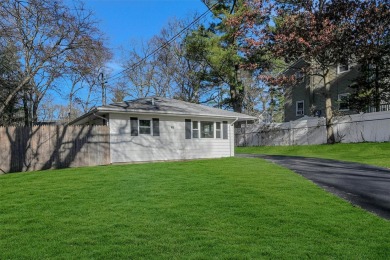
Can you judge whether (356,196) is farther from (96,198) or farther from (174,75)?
(174,75)

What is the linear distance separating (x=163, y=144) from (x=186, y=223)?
11.3 meters

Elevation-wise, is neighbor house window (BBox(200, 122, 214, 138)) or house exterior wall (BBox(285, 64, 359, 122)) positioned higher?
house exterior wall (BBox(285, 64, 359, 122))

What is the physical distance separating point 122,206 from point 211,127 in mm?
12181

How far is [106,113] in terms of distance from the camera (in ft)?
46.3

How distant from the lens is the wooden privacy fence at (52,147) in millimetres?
12406

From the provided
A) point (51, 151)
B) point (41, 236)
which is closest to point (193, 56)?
point (51, 151)

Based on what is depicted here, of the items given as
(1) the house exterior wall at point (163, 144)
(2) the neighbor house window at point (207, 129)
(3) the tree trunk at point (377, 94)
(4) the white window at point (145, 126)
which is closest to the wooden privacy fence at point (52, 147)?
(1) the house exterior wall at point (163, 144)

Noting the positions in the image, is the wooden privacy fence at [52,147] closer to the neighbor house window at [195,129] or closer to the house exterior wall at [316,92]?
the neighbor house window at [195,129]

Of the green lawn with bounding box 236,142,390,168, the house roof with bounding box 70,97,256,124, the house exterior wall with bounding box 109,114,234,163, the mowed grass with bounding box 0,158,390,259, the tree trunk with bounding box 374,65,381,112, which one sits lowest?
the mowed grass with bounding box 0,158,390,259

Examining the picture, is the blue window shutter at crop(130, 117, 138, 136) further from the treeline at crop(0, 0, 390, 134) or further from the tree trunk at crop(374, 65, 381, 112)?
the tree trunk at crop(374, 65, 381, 112)

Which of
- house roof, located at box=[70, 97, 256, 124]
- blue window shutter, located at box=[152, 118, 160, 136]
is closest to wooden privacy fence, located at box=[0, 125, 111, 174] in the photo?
house roof, located at box=[70, 97, 256, 124]

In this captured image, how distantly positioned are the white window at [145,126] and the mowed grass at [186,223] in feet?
25.0

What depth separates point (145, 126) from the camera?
15195 mm

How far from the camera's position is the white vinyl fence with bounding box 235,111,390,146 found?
710 inches
